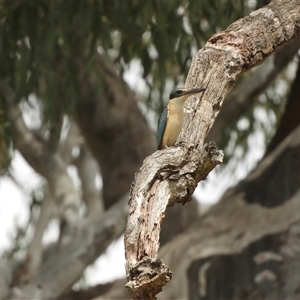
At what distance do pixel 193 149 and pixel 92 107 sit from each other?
167 inches

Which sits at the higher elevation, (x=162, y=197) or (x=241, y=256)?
(x=241, y=256)

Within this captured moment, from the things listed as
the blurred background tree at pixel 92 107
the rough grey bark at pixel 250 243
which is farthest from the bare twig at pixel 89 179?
the rough grey bark at pixel 250 243

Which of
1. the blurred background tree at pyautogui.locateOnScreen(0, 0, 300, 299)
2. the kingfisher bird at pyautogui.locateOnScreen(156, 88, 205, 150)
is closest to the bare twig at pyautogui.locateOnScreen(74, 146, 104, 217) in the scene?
the blurred background tree at pyautogui.locateOnScreen(0, 0, 300, 299)

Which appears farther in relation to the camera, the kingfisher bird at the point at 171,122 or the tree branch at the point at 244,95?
the tree branch at the point at 244,95

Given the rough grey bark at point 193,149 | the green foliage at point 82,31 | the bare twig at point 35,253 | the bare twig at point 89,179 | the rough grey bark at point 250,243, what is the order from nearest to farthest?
1. the rough grey bark at point 193,149
2. the green foliage at point 82,31
3. the rough grey bark at point 250,243
4. the bare twig at point 35,253
5. the bare twig at point 89,179

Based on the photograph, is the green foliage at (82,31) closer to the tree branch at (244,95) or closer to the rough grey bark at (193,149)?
the tree branch at (244,95)

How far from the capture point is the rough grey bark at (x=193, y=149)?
1688 millimetres

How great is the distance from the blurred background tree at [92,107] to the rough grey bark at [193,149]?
215cm

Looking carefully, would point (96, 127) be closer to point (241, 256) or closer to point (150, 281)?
point (241, 256)

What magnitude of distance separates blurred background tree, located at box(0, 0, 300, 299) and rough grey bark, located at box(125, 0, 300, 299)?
2.15 meters

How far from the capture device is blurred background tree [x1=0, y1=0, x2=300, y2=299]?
4887 millimetres

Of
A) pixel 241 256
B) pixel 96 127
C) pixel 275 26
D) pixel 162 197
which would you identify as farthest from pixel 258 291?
pixel 162 197

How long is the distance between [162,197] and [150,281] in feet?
1.07

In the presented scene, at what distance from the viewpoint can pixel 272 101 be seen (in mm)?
7156
